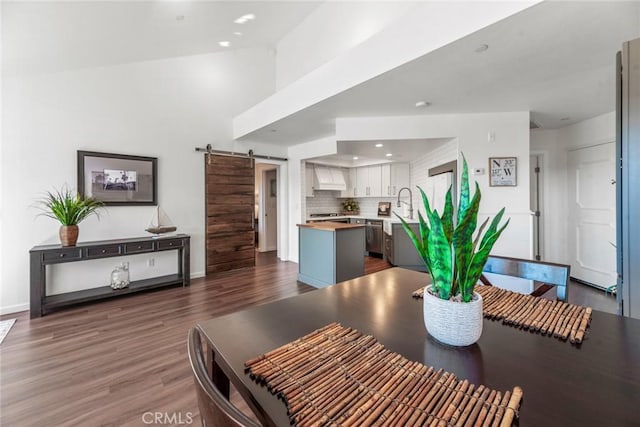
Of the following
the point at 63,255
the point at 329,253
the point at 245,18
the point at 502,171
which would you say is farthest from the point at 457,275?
the point at 245,18

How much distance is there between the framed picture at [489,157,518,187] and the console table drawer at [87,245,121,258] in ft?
16.1

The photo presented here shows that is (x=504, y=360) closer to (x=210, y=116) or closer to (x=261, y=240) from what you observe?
(x=210, y=116)

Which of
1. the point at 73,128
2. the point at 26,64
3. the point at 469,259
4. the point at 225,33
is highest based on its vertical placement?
the point at 225,33

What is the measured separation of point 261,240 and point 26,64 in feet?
16.1

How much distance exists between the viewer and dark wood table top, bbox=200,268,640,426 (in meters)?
0.60

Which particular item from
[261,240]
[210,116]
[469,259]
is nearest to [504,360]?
[469,259]

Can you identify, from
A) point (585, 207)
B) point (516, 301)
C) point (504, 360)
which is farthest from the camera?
point (585, 207)

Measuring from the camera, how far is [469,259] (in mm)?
878

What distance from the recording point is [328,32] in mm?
3932

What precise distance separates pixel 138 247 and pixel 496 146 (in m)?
4.90

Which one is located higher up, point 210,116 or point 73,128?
point 210,116

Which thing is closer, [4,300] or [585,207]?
[4,300]

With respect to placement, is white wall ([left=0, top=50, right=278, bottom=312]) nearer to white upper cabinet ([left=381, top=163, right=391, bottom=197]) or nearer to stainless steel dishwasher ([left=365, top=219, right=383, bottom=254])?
white upper cabinet ([left=381, top=163, right=391, bottom=197])

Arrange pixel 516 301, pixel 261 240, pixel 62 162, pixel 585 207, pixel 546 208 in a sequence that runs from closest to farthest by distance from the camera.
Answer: pixel 516 301
pixel 62 162
pixel 585 207
pixel 546 208
pixel 261 240
